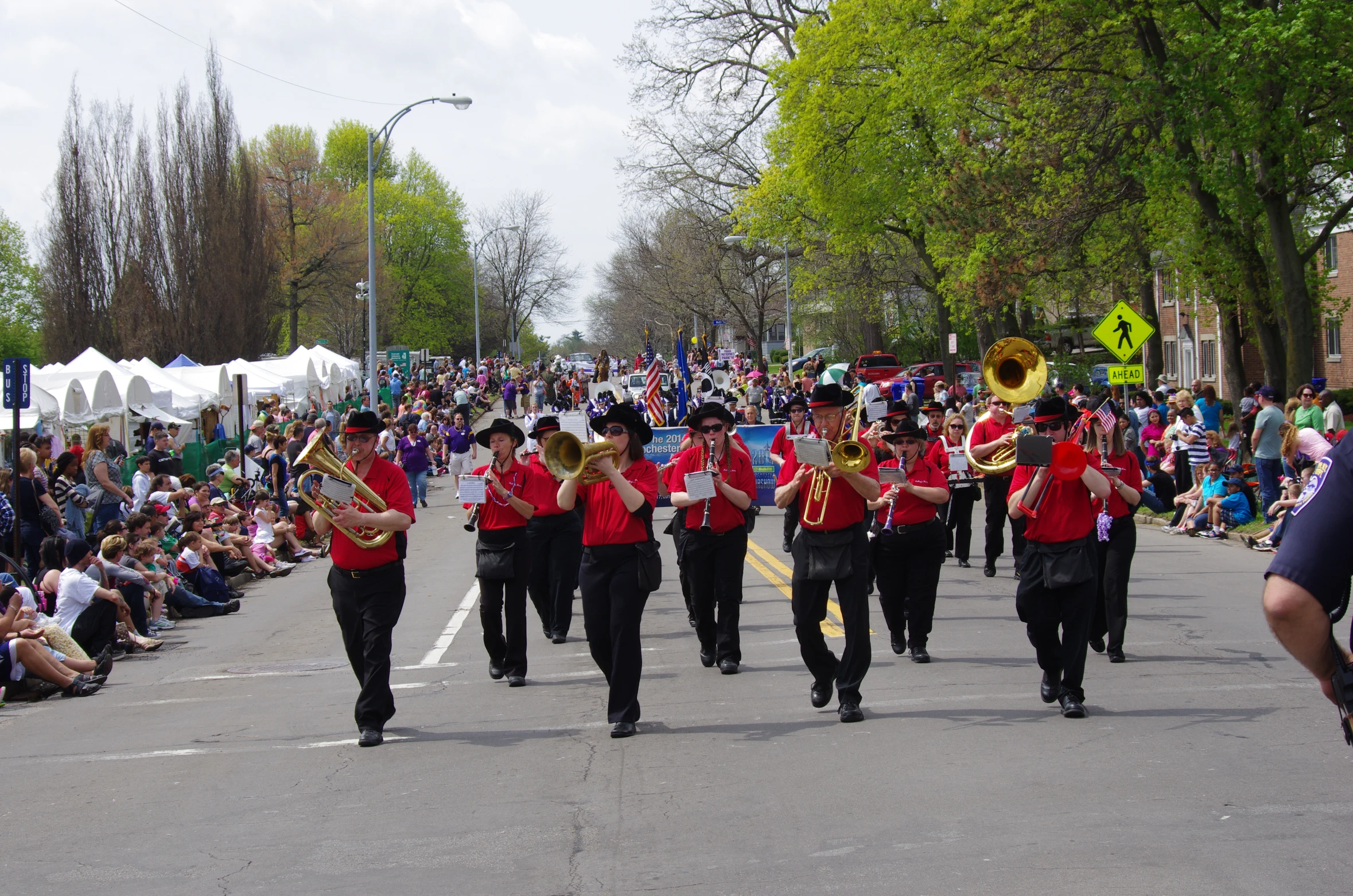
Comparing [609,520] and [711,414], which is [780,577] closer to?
[711,414]

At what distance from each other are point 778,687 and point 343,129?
269 feet

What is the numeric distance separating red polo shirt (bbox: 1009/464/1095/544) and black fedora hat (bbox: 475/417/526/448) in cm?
381

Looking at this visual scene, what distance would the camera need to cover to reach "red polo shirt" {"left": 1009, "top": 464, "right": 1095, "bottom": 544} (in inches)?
293

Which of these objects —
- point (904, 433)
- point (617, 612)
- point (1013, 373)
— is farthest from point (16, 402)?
point (1013, 373)

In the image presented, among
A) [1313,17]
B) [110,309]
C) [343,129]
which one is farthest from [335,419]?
[343,129]

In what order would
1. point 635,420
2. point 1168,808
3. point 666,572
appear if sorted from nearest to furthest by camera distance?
point 1168,808 < point 635,420 < point 666,572

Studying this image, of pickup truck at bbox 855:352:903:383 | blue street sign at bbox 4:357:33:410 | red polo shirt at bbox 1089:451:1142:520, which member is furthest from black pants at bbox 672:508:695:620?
pickup truck at bbox 855:352:903:383

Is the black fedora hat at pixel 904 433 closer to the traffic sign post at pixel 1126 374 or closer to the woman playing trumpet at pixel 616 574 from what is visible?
the woman playing trumpet at pixel 616 574

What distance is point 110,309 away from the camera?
136 ft

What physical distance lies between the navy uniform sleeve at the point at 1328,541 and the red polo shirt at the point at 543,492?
7487mm

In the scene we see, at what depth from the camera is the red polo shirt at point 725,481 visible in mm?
8945

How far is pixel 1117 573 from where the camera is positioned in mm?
8930

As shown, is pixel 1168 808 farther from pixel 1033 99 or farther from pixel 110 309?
pixel 110 309

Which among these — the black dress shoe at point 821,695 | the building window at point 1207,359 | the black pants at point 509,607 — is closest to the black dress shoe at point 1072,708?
the black dress shoe at point 821,695
